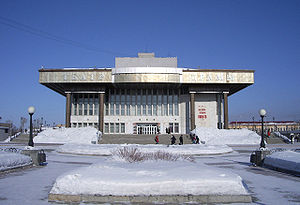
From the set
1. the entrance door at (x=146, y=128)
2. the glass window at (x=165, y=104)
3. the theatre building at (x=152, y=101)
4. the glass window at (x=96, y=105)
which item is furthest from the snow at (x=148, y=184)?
the glass window at (x=96, y=105)

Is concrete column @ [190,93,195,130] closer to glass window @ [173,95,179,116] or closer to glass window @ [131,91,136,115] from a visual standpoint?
glass window @ [173,95,179,116]

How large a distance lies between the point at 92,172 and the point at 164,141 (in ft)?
102

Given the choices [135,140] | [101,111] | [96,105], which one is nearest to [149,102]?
[101,111]

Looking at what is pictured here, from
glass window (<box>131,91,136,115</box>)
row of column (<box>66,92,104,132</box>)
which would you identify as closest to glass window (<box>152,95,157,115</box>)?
glass window (<box>131,91,136,115</box>)

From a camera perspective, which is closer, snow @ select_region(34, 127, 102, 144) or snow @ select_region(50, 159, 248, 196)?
snow @ select_region(50, 159, 248, 196)

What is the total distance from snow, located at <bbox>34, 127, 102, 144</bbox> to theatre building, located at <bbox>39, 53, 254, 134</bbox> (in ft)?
25.6

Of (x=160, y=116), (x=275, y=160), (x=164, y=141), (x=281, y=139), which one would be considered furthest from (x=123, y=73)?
(x=275, y=160)

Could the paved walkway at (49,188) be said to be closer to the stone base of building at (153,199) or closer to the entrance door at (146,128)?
the stone base of building at (153,199)

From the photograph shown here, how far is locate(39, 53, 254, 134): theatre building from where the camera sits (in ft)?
155

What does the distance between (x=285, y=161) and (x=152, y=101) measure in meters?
40.4

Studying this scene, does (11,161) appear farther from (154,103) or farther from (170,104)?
(170,104)

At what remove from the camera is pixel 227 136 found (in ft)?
127

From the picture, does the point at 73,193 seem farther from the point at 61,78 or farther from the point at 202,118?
the point at 202,118

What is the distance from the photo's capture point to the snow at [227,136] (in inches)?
1410
